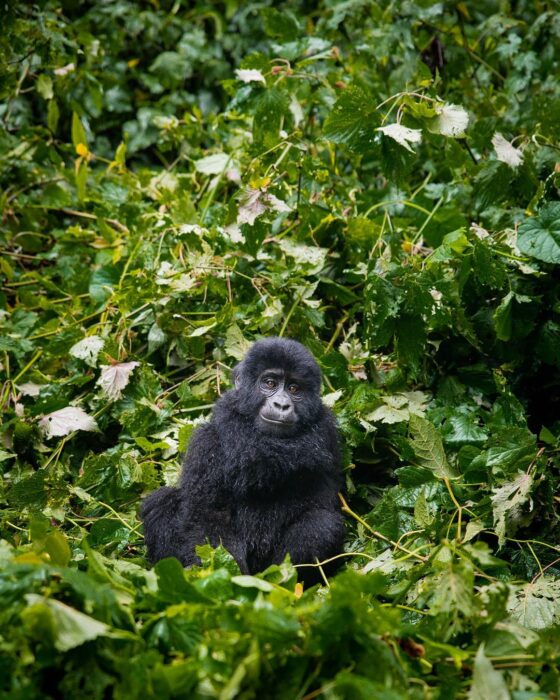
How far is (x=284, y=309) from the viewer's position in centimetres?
460

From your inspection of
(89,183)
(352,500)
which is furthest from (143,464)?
(89,183)

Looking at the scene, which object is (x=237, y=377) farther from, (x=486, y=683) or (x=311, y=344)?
(x=486, y=683)

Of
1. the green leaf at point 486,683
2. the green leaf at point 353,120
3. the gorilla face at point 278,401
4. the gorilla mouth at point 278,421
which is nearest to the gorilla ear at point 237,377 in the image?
the gorilla face at point 278,401

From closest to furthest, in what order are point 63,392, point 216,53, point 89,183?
1. point 63,392
2. point 89,183
3. point 216,53

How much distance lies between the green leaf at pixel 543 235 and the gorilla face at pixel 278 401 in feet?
4.21

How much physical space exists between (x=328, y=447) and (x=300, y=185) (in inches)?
68.0

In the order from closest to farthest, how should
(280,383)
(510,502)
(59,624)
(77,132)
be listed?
(59,624)
(510,502)
(280,383)
(77,132)

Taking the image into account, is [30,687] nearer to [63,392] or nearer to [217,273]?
[63,392]

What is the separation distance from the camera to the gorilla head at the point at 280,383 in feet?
12.4

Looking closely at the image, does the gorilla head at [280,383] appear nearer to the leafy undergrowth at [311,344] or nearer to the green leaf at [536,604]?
the leafy undergrowth at [311,344]

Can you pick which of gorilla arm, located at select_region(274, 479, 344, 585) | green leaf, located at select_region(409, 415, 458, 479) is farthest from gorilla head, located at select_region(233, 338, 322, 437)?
green leaf, located at select_region(409, 415, 458, 479)

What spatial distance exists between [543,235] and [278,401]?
1.51 m

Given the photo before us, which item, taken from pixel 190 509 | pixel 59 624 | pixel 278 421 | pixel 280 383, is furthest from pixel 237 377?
pixel 59 624

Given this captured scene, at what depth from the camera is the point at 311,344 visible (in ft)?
14.7
